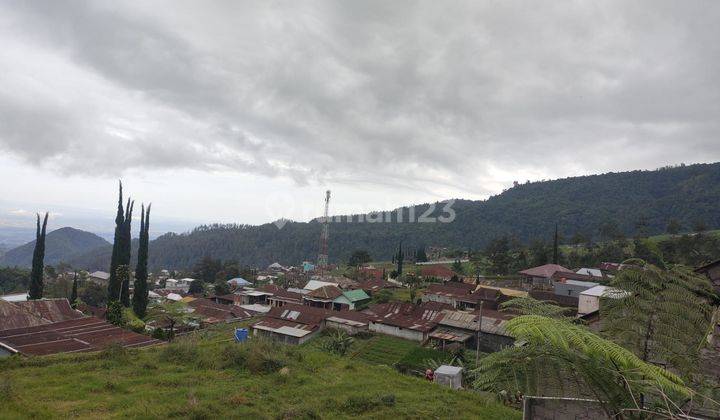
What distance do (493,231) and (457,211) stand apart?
30357mm

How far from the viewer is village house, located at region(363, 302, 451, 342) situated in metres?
34.2

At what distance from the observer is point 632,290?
708 centimetres

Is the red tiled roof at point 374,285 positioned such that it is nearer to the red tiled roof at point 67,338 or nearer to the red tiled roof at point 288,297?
the red tiled roof at point 288,297

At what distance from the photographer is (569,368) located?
5344 mm

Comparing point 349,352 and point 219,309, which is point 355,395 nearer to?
point 349,352

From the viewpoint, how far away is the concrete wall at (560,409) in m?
6.32

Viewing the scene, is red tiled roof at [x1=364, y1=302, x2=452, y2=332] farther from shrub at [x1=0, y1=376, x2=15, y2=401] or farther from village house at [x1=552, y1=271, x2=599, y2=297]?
shrub at [x1=0, y1=376, x2=15, y2=401]

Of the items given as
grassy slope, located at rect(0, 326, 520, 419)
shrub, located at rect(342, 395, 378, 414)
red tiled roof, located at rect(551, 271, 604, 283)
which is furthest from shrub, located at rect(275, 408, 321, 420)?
red tiled roof, located at rect(551, 271, 604, 283)

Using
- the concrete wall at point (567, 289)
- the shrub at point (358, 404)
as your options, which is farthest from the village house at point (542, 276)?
the shrub at point (358, 404)

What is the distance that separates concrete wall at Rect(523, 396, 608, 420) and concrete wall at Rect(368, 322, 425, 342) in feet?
91.5

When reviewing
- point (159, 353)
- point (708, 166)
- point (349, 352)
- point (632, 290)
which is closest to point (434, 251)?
point (349, 352)

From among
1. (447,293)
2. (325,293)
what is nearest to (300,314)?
(325,293)

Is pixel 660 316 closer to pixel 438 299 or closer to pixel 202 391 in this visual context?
pixel 202 391

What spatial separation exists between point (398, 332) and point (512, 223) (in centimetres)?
11877
